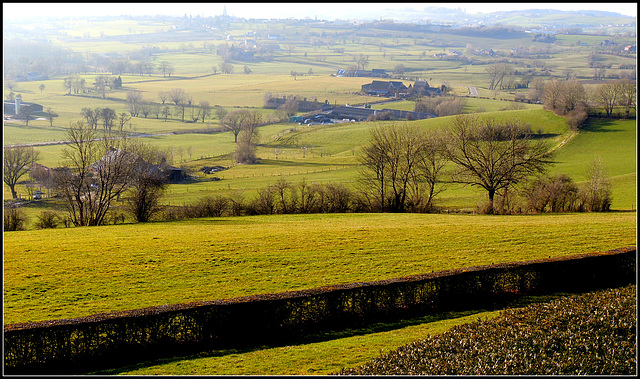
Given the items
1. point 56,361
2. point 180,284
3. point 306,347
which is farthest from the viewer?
point 180,284

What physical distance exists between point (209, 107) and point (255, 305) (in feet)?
444

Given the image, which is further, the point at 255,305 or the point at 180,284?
the point at 180,284

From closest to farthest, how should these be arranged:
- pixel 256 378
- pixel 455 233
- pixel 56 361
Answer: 1. pixel 256 378
2. pixel 56 361
3. pixel 455 233

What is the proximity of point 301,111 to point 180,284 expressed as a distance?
127623 millimetres

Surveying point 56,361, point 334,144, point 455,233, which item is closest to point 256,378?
point 56,361

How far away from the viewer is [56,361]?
12.8 metres

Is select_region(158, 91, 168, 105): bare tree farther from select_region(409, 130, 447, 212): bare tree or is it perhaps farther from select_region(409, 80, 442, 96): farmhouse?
select_region(409, 130, 447, 212): bare tree

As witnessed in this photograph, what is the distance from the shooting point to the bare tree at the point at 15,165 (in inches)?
2675

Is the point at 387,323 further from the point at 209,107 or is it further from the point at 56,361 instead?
the point at 209,107

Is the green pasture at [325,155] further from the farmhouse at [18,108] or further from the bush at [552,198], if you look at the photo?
the farmhouse at [18,108]

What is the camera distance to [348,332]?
49.6ft

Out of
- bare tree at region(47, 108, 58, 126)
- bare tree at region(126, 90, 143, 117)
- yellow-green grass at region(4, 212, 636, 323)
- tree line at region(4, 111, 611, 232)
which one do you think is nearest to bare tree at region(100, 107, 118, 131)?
bare tree at region(47, 108, 58, 126)

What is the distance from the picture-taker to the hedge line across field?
42.1 ft

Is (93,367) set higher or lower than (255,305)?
lower
